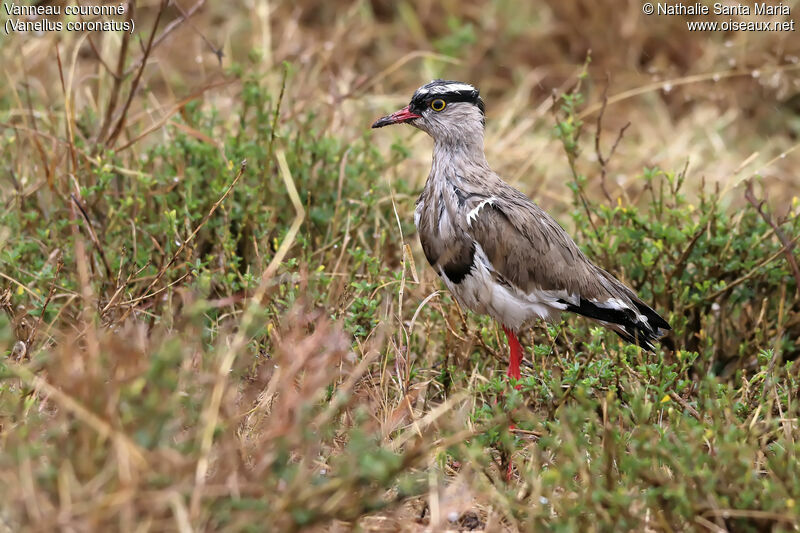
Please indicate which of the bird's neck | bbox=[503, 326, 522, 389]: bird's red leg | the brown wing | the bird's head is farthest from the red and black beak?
bbox=[503, 326, 522, 389]: bird's red leg

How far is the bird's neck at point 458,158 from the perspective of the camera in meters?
3.66

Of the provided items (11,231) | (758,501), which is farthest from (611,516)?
(11,231)

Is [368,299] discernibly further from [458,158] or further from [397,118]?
[397,118]

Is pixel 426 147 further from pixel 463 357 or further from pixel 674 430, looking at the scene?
pixel 674 430

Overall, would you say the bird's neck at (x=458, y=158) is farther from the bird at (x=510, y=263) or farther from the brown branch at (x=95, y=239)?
the brown branch at (x=95, y=239)

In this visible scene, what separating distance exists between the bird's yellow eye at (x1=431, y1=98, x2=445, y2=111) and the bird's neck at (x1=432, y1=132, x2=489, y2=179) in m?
0.14

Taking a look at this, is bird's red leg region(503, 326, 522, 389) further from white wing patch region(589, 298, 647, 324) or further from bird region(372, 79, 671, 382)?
white wing patch region(589, 298, 647, 324)

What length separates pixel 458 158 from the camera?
369cm

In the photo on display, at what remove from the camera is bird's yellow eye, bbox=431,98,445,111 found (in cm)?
379

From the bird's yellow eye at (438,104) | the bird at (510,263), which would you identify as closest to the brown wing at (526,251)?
the bird at (510,263)

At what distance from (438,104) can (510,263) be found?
0.77 m

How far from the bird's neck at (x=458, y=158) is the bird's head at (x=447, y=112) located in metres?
0.02

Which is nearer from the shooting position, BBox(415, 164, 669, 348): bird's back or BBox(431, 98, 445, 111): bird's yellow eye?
BBox(415, 164, 669, 348): bird's back

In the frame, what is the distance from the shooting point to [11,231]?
13.3ft
